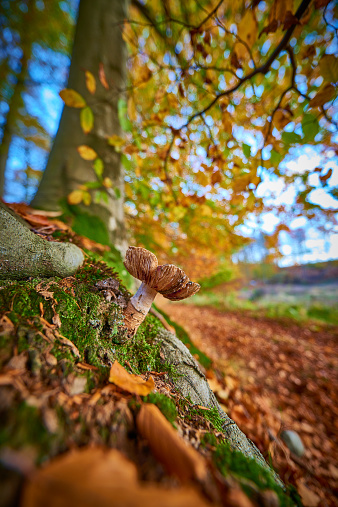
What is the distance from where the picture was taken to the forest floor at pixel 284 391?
2.12 meters

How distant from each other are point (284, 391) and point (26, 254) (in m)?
5.16

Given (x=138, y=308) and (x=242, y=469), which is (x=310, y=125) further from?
(x=242, y=469)

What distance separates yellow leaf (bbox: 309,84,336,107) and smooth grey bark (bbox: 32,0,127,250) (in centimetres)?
213

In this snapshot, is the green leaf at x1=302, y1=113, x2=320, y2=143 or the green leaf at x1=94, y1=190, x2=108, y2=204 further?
the green leaf at x1=94, y1=190, x2=108, y2=204

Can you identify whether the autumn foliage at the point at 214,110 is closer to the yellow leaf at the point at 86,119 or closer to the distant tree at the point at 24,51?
the yellow leaf at the point at 86,119

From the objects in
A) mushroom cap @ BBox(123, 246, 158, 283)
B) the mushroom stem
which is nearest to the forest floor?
the mushroom stem

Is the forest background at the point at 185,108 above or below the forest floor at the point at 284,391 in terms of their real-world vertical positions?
above

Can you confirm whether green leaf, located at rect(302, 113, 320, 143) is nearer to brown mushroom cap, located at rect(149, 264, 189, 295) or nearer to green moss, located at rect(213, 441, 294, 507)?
brown mushroom cap, located at rect(149, 264, 189, 295)

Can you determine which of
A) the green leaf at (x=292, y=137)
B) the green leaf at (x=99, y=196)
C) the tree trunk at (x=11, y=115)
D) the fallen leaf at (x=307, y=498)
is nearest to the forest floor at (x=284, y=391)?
the fallen leaf at (x=307, y=498)

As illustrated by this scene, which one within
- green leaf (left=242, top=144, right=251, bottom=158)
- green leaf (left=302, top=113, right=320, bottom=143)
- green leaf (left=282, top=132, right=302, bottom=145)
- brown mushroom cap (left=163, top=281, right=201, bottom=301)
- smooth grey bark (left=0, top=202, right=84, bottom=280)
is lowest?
brown mushroom cap (left=163, top=281, right=201, bottom=301)

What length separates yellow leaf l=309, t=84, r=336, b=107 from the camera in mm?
1255

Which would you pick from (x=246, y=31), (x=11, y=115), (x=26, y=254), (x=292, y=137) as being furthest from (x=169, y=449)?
(x=11, y=115)

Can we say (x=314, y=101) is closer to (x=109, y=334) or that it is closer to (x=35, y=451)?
(x=109, y=334)

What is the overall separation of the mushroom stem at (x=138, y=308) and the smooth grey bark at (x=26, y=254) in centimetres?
51
